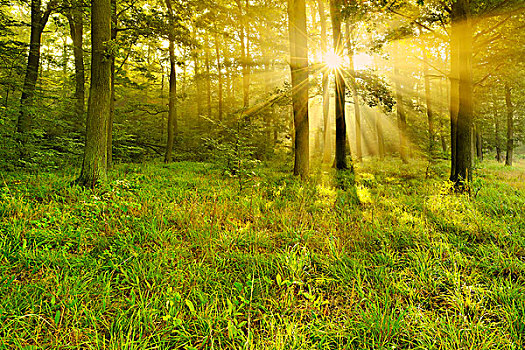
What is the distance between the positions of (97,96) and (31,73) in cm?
625

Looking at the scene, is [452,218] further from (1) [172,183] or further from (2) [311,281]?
(1) [172,183]

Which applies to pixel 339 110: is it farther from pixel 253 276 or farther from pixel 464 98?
pixel 253 276

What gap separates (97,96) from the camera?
18.6ft

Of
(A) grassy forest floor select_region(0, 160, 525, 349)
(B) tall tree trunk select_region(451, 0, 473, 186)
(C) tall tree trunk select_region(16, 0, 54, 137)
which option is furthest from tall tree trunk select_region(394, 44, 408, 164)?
(C) tall tree trunk select_region(16, 0, 54, 137)

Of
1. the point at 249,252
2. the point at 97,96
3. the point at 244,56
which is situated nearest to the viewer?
the point at 249,252

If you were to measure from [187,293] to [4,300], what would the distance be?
1.63 metres

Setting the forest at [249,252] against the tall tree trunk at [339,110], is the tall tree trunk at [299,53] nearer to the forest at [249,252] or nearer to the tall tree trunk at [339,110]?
the forest at [249,252]

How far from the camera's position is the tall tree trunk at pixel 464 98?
7359mm

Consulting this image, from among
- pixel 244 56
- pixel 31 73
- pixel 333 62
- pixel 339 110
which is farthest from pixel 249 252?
pixel 244 56

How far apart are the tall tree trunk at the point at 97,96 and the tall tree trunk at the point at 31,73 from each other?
4.14 meters

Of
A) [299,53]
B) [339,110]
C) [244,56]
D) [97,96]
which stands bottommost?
[97,96]

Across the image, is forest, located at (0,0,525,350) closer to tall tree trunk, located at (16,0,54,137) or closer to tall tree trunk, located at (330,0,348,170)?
tall tree trunk, located at (16,0,54,137)

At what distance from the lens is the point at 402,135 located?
60.0ft

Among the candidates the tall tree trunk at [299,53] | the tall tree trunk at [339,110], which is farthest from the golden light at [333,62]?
the tall tree trunk at [299,53]
